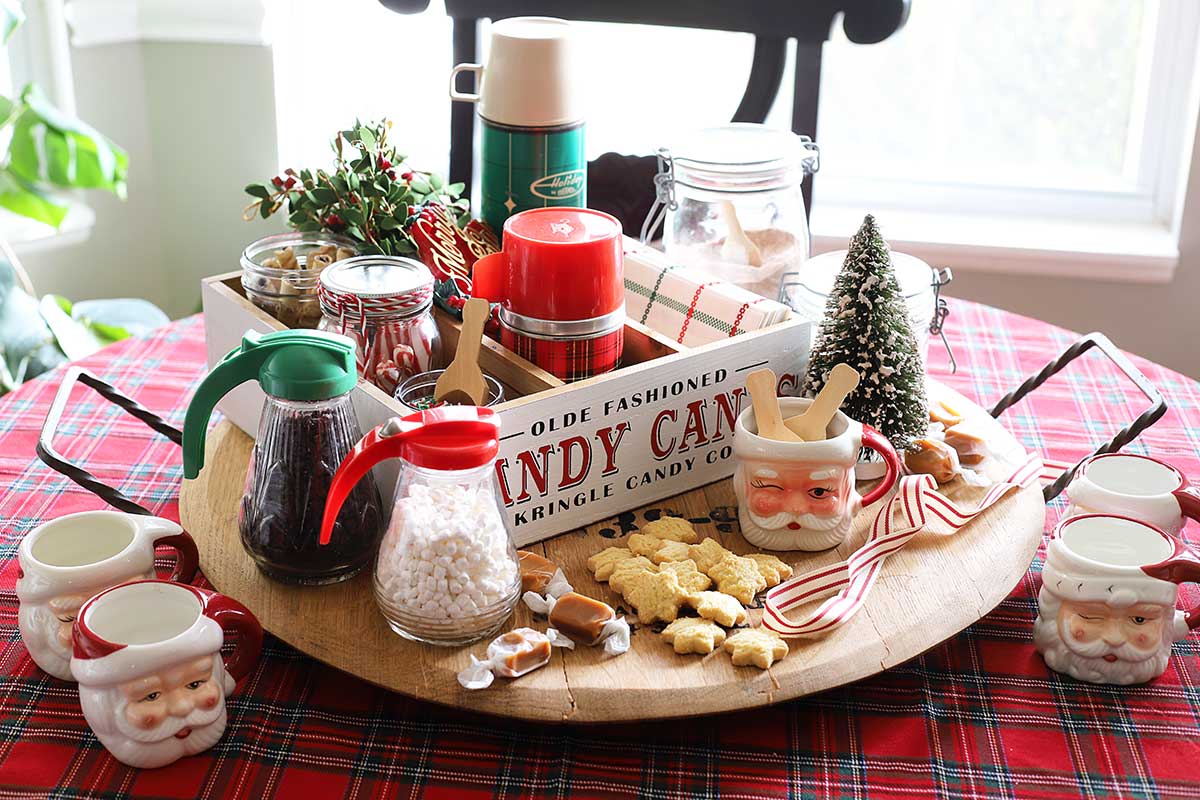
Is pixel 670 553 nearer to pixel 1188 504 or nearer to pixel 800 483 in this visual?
pixel 800 483

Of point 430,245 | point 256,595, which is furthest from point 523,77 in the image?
point 256,595

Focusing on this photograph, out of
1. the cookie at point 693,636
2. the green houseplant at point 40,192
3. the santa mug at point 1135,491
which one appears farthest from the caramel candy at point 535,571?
the green houseplant at point 40,192

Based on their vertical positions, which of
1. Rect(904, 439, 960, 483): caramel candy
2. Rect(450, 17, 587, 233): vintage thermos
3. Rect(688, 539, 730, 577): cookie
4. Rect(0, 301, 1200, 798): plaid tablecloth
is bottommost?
Rect(0, 301, 1200, 798): plaid tablecloth

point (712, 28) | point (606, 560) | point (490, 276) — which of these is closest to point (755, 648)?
point (606, 560)

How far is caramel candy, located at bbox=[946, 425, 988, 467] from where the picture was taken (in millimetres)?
1083

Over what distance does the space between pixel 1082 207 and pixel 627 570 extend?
1.81 metres

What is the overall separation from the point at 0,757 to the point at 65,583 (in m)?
0.12

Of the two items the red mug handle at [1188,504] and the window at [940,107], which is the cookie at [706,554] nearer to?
the red mug handle at [1188,504]

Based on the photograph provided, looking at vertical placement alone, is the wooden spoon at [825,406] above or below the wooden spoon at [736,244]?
below

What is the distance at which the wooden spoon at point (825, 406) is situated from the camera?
921 mm

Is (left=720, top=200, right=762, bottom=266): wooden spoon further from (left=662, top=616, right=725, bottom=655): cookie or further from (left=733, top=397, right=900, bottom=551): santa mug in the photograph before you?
(left=662, top=616, right=725, bottom=655): cookie

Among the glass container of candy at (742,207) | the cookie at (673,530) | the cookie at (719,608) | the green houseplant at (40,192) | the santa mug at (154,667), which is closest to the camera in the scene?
→ the santa mug at (154,667)

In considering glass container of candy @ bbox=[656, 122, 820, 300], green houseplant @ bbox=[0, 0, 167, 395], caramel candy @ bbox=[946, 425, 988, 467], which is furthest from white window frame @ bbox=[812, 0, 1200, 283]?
green houseplant @ bbox=[0, 0, 167, 395]

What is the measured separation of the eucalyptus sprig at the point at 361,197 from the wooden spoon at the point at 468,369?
226 mm
